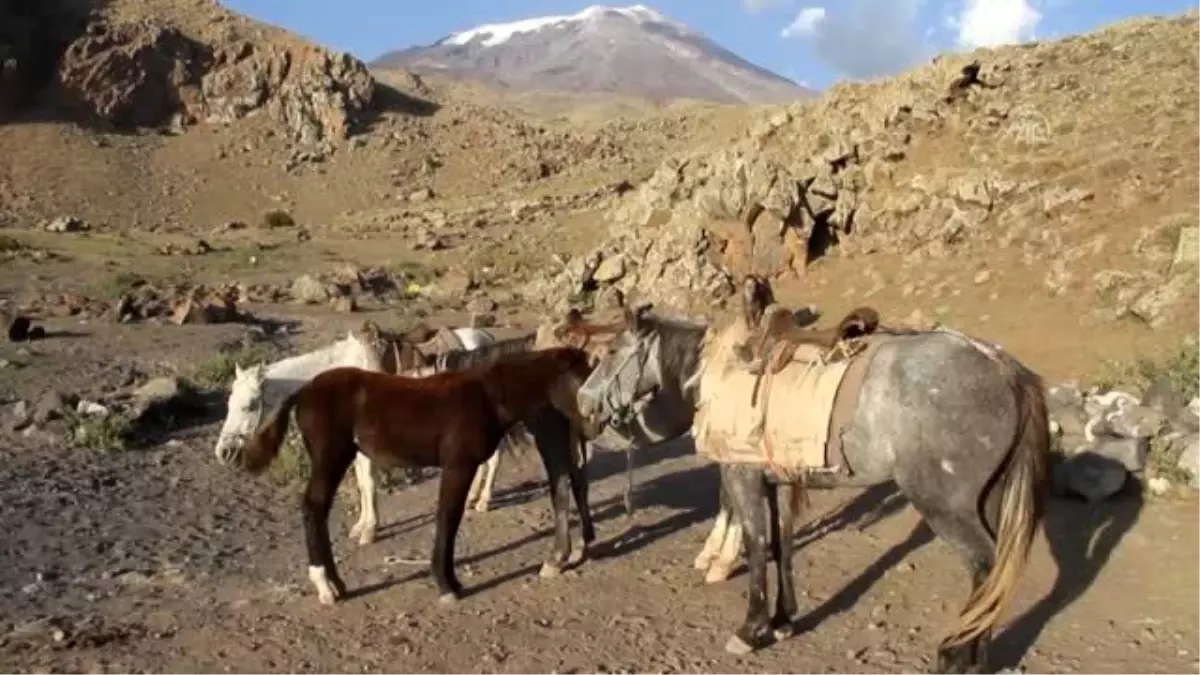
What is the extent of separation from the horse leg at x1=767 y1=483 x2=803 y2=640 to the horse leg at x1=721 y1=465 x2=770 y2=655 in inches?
7.1

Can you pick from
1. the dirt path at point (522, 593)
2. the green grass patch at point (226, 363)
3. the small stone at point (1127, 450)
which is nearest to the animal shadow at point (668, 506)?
the dirt path at point (522, 593)

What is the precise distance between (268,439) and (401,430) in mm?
→ 817

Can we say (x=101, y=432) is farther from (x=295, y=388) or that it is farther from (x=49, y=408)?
(x=295, y=388)

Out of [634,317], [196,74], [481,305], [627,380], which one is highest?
[196,74]

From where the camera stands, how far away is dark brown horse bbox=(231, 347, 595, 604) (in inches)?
266

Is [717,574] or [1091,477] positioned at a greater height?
[1091,477]

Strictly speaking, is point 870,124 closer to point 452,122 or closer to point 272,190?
point 272,190

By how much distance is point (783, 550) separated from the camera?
6.39 meters

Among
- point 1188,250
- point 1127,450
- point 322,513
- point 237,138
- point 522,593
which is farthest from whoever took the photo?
point 237,138

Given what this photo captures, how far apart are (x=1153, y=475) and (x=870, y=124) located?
1118cm

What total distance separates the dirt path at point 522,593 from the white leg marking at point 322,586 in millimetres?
86

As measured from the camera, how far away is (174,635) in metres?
6.35

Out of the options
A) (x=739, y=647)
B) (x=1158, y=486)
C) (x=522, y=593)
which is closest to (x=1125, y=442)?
(x=1158, y=486)

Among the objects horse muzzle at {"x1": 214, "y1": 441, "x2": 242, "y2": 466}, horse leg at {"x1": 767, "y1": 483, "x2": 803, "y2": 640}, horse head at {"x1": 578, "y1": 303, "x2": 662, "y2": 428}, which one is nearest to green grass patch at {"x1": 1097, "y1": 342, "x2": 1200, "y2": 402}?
horse leg at {"x1": 767, "y1": 483, "x2": 803, "y2": 640}
